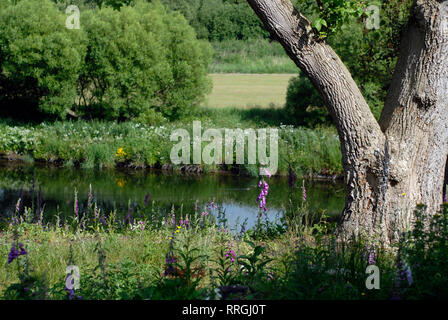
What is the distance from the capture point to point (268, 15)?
5.95 metres

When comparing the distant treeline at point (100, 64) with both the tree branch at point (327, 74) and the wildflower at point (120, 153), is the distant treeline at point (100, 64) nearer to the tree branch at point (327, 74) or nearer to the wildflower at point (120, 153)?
the wildflower at point (120, 153)

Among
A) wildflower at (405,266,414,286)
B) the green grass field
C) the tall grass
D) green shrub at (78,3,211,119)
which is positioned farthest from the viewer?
the green grass field

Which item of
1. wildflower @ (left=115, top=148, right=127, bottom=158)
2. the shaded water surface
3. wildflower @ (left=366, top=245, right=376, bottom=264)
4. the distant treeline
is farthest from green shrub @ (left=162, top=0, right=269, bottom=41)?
wildflower @ (left=366, top=245, right=376, bottom=264)

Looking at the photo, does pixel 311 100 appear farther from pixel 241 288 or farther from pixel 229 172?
pixel 241 288

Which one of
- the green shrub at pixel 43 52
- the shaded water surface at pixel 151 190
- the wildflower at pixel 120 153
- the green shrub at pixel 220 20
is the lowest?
the shaded water surface at pixel 151 190

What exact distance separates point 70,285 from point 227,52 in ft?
130

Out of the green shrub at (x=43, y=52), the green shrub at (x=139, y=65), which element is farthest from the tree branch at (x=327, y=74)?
the green shrub at (x=139, y=65)

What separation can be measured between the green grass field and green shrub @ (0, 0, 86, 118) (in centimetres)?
795

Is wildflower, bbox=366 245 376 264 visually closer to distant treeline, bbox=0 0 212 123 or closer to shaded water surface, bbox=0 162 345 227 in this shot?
shaded water surface, bbox=0 162 345 227

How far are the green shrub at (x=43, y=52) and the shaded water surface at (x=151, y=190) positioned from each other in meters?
3.36

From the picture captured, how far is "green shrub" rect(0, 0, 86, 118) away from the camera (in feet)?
57.3

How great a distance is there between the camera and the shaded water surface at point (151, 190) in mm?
11219

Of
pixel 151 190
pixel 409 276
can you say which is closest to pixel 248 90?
pixel 151 190

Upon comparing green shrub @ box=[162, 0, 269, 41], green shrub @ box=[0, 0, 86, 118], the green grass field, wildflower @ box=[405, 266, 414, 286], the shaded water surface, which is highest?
green shrub @ box=[162, 0, 269, 41]
